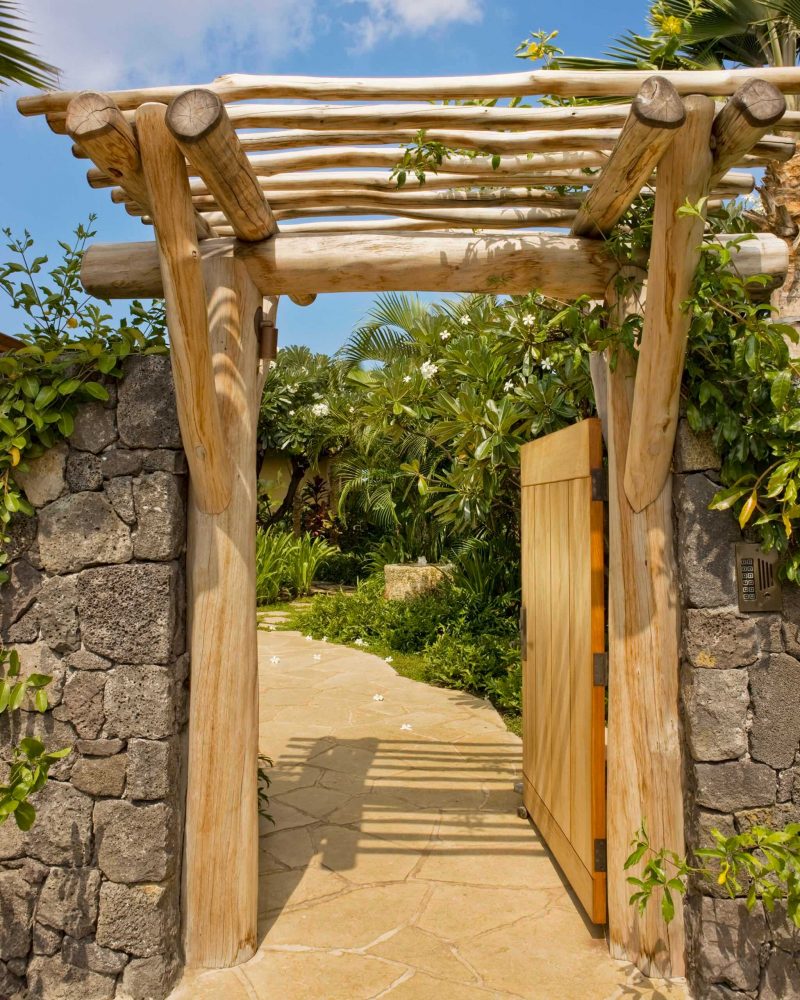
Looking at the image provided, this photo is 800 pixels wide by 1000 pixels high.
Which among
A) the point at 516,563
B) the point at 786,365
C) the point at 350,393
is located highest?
the point at 350,393

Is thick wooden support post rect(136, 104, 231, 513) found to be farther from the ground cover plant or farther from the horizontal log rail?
the ground cover plant

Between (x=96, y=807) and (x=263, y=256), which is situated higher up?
(x=263, y=256)

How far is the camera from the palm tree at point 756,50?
4.50 m

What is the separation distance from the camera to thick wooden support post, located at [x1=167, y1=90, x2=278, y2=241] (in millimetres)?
1971

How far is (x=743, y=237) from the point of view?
8.45 feet

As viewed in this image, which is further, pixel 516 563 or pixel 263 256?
pixel 516 563

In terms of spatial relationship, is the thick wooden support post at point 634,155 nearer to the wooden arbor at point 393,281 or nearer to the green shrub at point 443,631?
the wooden arbor at point 393,281

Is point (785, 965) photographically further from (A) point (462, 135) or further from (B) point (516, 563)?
(B) point (516, 563)

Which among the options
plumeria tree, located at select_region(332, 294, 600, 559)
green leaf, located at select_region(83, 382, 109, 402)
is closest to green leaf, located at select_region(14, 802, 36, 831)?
green leaf, located at select_region(83, 382, 109, 402)

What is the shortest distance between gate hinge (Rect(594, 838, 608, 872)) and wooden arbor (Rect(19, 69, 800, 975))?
0.20ft

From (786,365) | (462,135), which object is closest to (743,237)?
(786,365)

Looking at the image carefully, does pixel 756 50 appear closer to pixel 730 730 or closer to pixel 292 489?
pixel 730 730

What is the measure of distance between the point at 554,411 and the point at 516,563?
2.93 m

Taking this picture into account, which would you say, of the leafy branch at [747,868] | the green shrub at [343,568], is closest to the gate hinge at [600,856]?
the leafy branch at [747,868]
